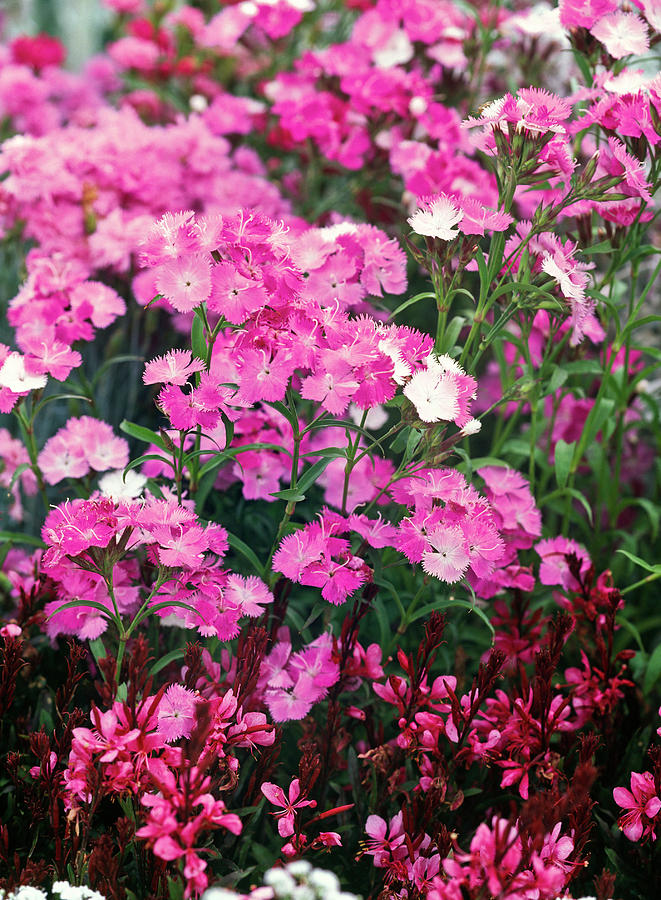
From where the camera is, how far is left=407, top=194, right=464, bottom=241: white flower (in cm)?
113

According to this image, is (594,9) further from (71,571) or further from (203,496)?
(71,571)

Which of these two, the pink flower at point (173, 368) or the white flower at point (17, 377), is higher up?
the pink flower at point (173, 368)

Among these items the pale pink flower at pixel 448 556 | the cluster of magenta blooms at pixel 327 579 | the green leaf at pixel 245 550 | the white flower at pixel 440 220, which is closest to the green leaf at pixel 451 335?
the cluster of magenta blooms at pixel 327 579

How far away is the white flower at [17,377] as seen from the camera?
1.20 meters

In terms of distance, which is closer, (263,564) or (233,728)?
(233,728)

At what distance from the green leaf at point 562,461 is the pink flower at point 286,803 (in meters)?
0.69

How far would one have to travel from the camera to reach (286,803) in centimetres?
100

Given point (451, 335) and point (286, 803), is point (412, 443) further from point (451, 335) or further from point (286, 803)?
point (286, 803)

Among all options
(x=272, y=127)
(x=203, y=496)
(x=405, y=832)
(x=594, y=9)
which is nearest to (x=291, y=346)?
(x=203, y=496)

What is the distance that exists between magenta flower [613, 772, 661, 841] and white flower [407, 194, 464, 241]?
734 mm

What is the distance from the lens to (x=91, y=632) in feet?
3.79

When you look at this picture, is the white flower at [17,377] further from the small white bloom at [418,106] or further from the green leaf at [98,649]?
the small white bloom at [418,106]

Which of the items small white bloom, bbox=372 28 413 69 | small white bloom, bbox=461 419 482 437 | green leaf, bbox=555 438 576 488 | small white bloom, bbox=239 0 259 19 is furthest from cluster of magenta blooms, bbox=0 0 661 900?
small white bloom, bbox=239 0 259 19

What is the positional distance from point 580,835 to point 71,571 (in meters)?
0.73
